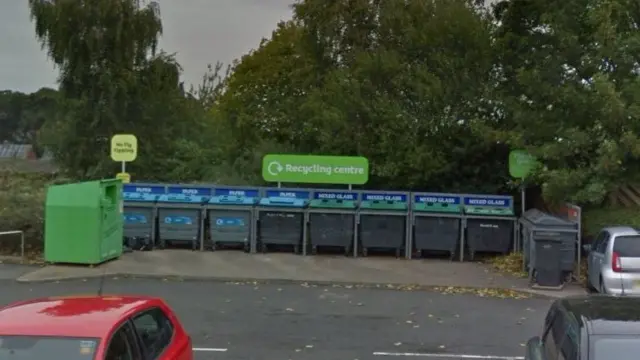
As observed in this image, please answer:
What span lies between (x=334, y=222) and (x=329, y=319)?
19.1ft

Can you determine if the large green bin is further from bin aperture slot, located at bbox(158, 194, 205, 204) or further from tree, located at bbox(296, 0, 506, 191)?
tree, located at bbox(296, 0, 506, 191)

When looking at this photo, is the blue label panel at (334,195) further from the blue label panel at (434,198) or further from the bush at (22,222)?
the bush at (22,222)

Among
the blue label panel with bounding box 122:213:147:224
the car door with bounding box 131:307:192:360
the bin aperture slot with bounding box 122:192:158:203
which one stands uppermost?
the bin aperture slot with bounding box 122:192:158:203

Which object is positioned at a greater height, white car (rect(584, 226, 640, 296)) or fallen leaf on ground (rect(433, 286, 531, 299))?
white car (rect(584, 226, 640, 296))

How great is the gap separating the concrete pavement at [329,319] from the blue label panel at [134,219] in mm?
3069

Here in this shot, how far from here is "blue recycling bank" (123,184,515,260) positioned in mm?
16234

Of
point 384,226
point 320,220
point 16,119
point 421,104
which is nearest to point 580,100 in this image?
point 421,104

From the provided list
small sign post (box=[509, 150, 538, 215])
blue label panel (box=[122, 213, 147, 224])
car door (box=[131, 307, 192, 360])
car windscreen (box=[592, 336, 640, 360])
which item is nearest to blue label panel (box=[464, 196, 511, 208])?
small sign post (box=[509, 150, 538, 215])

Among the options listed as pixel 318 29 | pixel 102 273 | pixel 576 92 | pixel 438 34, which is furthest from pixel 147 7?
pixel 576 92

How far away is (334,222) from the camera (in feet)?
53.8

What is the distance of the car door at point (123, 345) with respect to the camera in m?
4.65

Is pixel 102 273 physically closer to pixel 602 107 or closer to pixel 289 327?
pixel 289 327

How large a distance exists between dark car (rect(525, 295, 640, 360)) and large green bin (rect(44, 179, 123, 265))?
1077 centimetres

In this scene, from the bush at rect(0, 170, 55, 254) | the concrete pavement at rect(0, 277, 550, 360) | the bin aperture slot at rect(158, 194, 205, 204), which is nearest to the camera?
the concrete pavement at rect(0, 277, 550, 360)
